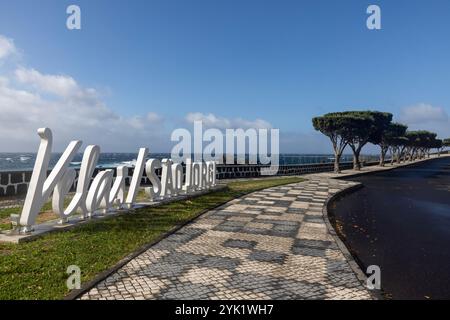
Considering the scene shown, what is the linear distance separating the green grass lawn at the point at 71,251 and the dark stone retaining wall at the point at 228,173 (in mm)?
6258

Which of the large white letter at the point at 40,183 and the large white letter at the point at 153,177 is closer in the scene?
the large white letter at the point at 40,183

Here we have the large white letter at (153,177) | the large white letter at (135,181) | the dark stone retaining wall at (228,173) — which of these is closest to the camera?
the large white letter at (135,181)

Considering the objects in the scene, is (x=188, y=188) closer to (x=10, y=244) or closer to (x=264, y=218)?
(x=264, y=218)

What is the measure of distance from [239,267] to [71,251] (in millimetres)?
2824

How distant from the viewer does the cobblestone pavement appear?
4.21m

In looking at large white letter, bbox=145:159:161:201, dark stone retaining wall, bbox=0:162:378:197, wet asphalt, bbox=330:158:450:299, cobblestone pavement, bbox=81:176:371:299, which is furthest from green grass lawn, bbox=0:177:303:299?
dark stone retaining wall, bbox=0:162:378:197

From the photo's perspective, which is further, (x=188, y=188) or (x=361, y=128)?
(x=361, y=128)

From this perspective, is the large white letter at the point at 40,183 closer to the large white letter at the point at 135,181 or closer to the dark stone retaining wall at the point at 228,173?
A: the large white letter at the point at 135,181

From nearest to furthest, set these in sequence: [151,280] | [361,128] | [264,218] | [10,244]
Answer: [151,280] < [10,244] < [264,218] < [361,128]

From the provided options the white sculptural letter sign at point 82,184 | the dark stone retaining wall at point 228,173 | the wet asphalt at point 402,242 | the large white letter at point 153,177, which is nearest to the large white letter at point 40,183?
the white sculptural letter sign at point 82,184

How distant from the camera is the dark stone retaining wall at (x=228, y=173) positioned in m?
12.3

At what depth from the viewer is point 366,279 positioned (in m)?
4.77
